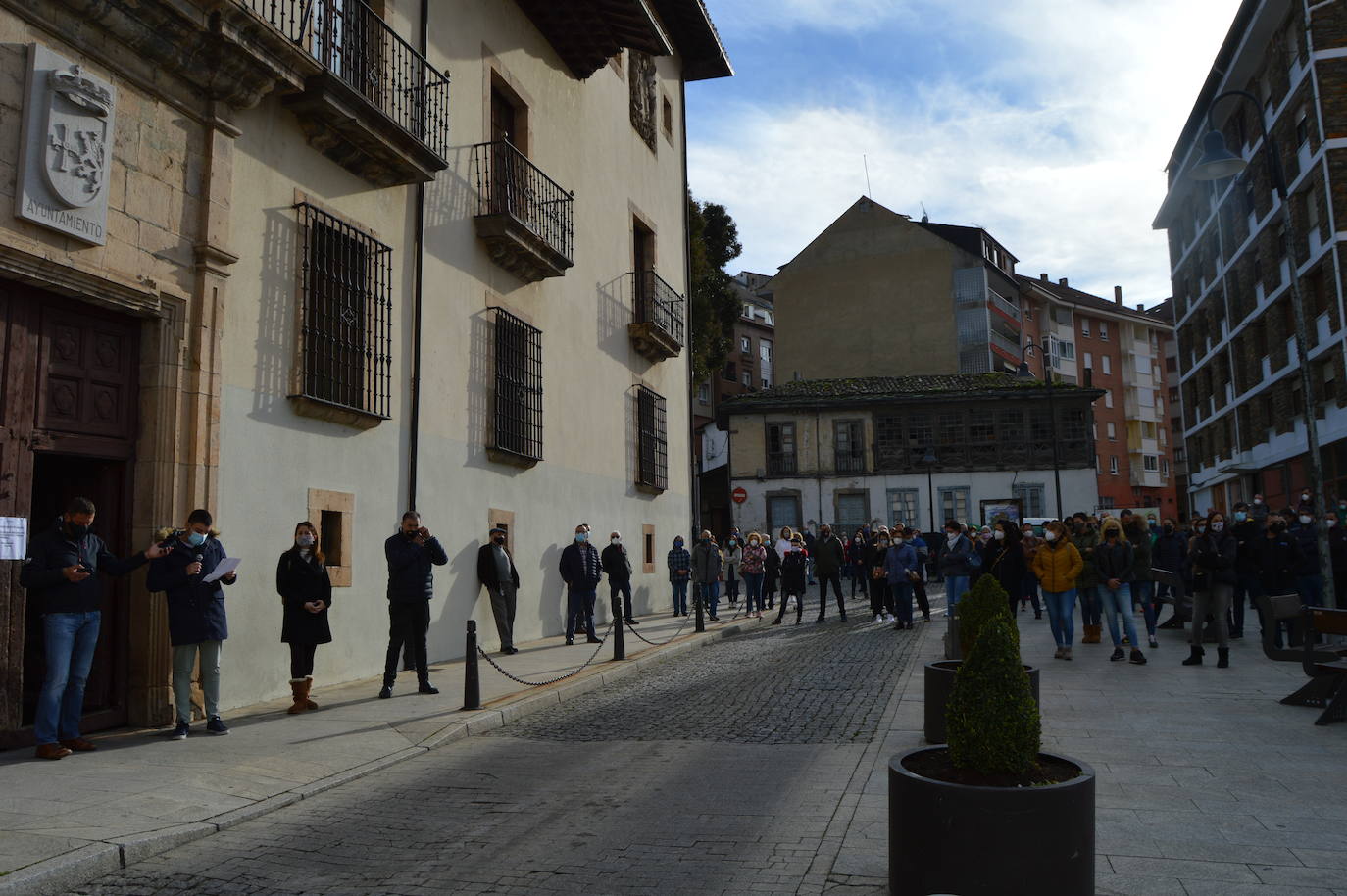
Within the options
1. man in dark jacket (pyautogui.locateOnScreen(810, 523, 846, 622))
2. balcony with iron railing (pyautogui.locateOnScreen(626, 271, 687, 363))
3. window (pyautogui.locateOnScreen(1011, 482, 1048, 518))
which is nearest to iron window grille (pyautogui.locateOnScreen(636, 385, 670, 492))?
balcony with iron railing (pyautogui.locateOnScreen(626, 271, 687, 363))

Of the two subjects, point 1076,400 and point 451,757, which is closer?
point 451,757

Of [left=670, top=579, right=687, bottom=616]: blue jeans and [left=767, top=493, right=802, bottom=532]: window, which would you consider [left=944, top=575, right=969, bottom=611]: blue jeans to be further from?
[left=767, top=493, right=802, bottom=532]: window

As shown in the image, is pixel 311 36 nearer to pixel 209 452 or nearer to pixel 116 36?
pixel 116 36

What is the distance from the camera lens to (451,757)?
24.2ft

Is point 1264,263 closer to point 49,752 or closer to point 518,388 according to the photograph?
point 518,388

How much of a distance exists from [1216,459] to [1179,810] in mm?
38457

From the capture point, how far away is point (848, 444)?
4278cm

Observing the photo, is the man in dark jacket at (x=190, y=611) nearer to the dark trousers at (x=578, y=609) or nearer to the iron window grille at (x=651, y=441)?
the dark trousers at (x=578, y=609)

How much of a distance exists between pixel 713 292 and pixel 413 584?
30156 mm

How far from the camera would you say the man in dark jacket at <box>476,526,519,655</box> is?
13.0 meters

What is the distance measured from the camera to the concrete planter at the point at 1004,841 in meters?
3.69

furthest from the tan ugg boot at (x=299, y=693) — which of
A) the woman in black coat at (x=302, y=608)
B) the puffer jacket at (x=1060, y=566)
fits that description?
the puffer jacket at (x=1060, y=566)

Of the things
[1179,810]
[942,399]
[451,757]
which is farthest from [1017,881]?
[942,399]

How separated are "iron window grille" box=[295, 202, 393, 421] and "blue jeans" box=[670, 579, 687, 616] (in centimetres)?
966
